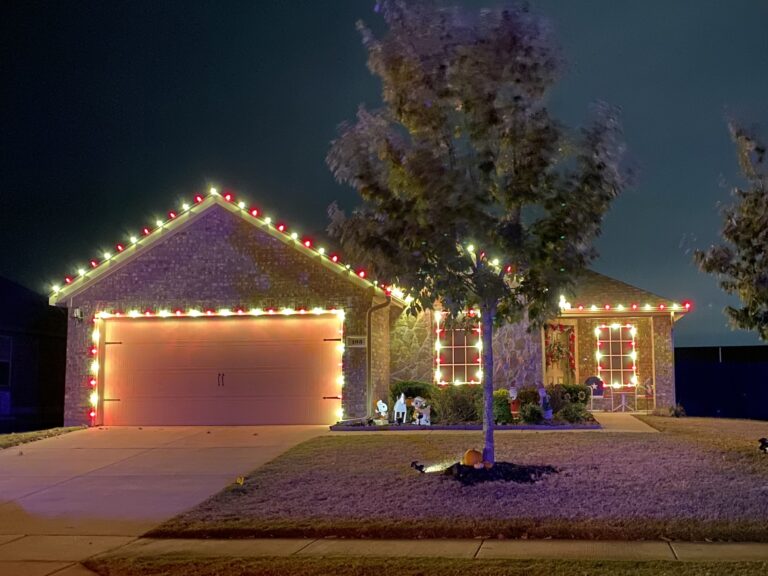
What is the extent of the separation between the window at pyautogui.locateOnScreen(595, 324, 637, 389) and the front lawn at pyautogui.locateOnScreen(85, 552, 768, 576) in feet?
46.9

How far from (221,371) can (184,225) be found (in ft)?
10.7

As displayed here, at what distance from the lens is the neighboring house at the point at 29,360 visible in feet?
86.8

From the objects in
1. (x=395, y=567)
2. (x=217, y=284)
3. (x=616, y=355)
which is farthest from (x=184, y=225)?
(x=395, y=567)

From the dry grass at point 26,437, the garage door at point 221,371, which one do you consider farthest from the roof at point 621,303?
the dry grass at point 26,437

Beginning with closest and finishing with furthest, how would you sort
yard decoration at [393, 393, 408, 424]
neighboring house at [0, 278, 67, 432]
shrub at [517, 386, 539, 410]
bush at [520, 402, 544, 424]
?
1. bush at [520, 402, 544, 424]
2. yard decoration at [393, 393, 408, 424]
3. shrub at [517, 386, 539, 410]
4. neighboring house at [0, 278, 67, 432]

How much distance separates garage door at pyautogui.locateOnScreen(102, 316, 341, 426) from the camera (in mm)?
18484

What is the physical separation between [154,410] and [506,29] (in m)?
12.1

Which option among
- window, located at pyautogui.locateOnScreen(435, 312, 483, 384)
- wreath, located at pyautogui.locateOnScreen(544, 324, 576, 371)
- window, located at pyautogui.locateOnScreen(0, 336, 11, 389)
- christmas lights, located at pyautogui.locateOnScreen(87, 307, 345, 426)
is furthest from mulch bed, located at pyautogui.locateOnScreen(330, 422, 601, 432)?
window, located at pyautogui.locateOnScreen(0, 336, 11, 389)

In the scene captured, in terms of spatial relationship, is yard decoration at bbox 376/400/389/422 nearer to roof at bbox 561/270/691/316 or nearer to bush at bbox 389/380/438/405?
bush at bbox 389/380/438/405

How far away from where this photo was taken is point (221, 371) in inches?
744

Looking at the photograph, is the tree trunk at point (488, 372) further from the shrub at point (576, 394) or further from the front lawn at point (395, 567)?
the shrub at point (576, 394)

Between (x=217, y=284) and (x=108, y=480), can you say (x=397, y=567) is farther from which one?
(x=217, y=284)

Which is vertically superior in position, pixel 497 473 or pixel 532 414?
pixel 532 414

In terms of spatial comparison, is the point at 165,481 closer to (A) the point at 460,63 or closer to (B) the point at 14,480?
(B) the point at 14,480
